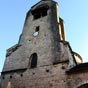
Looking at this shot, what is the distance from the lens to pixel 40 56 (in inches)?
613

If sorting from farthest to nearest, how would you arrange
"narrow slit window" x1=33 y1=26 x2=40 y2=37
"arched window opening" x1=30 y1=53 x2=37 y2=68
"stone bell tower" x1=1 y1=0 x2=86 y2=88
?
1. "narrow slit window" x1=33 y1=26 x2=40 y2=37
2. "arched window opening" x1=30 y1=53 x2=37 y2=68
3. "stone bell tower" x1=1 y1=0 x2=86 y2=88

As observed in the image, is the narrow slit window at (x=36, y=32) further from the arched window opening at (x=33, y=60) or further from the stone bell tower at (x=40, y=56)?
the arched window opening at (x=33, y=60)

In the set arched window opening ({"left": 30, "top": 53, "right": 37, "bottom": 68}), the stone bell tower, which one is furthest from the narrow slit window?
arched window opening ({"left": 30, "top": 53, "right": 37, "bottom": 68})

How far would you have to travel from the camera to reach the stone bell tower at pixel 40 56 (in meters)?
13.9

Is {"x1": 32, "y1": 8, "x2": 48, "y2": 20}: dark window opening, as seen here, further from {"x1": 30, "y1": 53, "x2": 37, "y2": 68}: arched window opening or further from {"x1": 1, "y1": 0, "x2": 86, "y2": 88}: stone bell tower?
{"x1": 30, "y1": 53, "x2": 37, "y2": 68}: arched window opening

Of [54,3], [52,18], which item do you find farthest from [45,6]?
[52,18]

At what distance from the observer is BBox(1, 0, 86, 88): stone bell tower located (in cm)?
1392

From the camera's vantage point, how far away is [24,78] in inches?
591

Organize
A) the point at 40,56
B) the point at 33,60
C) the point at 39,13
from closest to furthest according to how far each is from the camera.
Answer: the point at 40,56, the point at 33,60, the point at 39,13

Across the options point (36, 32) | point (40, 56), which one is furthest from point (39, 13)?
point (40, 56)

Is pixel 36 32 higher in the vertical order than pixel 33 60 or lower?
higher

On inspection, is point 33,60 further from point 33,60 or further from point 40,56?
point 40,56

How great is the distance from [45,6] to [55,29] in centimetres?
396

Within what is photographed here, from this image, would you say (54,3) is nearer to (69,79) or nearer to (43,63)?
(43,63)
